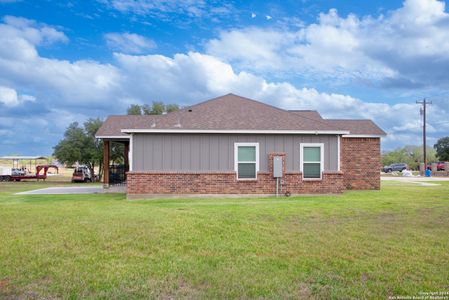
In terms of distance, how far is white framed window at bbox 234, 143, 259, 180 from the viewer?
16766mm

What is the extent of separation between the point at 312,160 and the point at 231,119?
3.89m

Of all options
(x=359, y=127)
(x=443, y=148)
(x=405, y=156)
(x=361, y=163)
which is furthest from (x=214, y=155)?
(x=405, y=156)

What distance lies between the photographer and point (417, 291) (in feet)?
16.1

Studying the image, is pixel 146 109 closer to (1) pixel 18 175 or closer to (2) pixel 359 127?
(1) pixel 18 175

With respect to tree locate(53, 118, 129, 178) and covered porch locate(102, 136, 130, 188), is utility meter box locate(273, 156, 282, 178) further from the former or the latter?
tree locate(53, 118, 129, 178)

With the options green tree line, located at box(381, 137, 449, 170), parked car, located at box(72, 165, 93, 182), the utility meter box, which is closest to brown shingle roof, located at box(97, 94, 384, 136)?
the utility meter box

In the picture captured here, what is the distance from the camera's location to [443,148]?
7088cm

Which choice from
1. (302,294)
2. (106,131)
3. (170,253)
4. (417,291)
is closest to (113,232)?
(170,253)

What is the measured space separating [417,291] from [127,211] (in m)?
8.10

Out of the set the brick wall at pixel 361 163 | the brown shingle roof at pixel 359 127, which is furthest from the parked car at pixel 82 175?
the brick wall at pixel 361 163

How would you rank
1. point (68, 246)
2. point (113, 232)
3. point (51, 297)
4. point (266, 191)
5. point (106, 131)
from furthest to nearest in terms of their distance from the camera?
point (106, 131) < point (266, 191) < point (113, 232) < point (68, 246) < point (51, 297)

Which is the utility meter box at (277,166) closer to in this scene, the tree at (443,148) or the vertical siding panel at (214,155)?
the vertical siding panel at (214,155)

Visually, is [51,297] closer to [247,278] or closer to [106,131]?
[247,278]

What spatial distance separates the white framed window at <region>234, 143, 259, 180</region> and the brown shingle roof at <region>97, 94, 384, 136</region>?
0.80 meters
